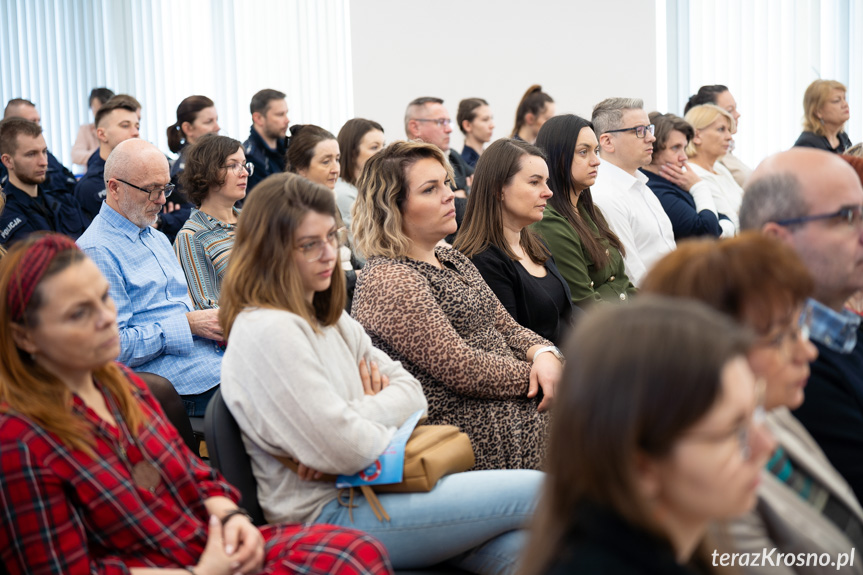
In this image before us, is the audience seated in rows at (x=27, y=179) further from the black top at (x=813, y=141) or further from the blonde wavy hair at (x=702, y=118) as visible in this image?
the black top at (x=813, y=141)

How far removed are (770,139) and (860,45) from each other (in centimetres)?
102

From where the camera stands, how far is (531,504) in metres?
1.81

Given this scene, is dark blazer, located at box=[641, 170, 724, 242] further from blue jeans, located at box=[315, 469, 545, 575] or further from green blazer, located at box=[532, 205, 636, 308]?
blue jeans, located at box=[315, 469, 545, 575]

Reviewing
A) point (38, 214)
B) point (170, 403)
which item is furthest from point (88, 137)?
point (170, 403)

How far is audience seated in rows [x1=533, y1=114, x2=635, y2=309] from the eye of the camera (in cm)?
327

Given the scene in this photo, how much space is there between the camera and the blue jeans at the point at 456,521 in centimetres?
175

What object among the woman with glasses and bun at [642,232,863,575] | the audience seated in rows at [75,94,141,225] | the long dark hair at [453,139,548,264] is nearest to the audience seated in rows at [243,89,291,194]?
the audience seated in rows at [75,94,141,225]

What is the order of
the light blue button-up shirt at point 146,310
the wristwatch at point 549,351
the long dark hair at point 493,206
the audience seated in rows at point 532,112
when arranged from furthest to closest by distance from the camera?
the audience seated in rows at point 532,112 → the long dark hair at point 493,206 → the light blue button-up shirt at point 146,310 → the wristwatch at point 549,351

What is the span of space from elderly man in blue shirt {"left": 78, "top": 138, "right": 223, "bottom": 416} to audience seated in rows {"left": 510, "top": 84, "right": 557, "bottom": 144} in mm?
3842

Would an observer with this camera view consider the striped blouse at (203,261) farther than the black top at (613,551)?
Yes

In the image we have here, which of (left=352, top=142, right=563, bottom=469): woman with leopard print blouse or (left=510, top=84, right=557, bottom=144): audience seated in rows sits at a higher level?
(left=510, top=84, right=557, bottom=144): audience seated in rows

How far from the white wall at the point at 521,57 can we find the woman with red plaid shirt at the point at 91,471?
5.83 metres

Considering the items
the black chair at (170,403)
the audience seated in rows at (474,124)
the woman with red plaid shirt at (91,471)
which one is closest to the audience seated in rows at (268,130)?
the audience seated in rows at (474,124)

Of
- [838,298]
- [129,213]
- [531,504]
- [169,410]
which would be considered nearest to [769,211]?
[838,298]
